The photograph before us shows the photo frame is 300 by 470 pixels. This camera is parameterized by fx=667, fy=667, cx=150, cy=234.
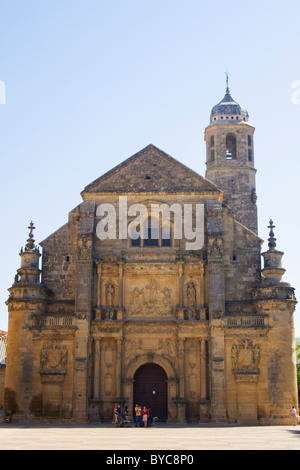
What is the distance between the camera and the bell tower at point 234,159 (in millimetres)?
49156

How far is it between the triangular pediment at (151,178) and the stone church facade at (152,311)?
6 centimetres

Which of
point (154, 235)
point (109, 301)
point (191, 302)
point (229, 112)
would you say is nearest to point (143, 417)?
point (109, 301)

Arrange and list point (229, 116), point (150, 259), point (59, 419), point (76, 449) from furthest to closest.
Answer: point (229, 116) < point (150, 259) < point (59, 419) < point (76, 449)

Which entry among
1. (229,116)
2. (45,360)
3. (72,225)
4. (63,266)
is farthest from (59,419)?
(229,116)

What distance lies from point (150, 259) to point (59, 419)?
10.3 metres

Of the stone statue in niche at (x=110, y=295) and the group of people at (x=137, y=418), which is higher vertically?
the stone statue in niche at (x=110, y=295)

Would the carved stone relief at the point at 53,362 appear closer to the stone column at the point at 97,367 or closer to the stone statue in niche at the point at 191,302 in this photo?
the stone column at the point at 97,367

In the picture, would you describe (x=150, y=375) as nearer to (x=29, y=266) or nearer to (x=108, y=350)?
(x=108, y=350)

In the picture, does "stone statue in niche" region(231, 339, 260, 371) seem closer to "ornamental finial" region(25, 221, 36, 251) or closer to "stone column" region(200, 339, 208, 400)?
"stone column" region(200, 339, 208, 400)

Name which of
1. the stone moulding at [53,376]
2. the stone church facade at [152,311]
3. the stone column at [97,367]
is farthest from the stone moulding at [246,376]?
the stone moulding at [53,376]

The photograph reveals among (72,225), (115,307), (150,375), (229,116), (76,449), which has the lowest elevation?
(76,449)

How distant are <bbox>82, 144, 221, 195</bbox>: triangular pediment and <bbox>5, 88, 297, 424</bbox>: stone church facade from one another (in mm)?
61

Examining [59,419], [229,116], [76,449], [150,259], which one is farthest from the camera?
[229,116]

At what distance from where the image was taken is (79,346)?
3722 centimetres
